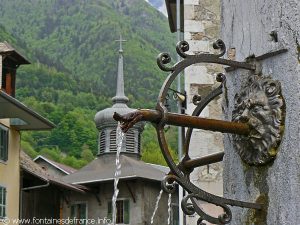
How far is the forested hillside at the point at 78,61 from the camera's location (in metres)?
66.7

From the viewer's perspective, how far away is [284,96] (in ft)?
12.1

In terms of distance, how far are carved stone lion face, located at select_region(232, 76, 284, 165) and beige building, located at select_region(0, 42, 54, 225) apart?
24.9 m

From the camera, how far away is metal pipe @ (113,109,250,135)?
355 cm

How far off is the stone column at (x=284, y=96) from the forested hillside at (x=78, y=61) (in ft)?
157

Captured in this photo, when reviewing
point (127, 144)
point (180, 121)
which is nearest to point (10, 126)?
point (127, 144)

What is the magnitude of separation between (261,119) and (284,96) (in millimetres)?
131

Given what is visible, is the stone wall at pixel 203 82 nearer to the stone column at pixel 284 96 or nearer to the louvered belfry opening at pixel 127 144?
the stone column at pixel 284 96

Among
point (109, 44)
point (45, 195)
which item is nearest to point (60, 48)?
point (109, 44)

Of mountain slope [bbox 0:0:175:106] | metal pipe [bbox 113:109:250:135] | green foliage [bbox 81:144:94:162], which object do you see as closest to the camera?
metal pipe [bbox 113:109:250:135]

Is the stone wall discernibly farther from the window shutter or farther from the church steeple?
the church steeple

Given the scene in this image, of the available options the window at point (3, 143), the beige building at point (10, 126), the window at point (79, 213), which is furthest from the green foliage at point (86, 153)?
the window at point (3, 143)

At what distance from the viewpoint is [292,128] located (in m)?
3.63

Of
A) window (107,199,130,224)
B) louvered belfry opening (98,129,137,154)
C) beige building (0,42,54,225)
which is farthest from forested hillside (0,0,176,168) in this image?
beige building (0,42,54,225)

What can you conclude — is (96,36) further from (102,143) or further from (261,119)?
(261,119)
